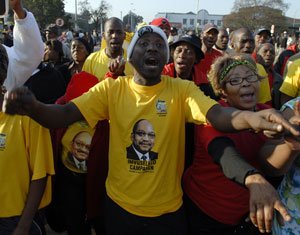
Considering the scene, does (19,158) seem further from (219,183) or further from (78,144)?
(219,183)

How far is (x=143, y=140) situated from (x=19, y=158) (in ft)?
2.48

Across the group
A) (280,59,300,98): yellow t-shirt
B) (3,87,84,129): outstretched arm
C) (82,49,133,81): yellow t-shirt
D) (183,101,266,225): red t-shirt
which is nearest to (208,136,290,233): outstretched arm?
(183,101,266,225): red t-shirt

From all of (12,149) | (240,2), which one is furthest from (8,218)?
(240,2)

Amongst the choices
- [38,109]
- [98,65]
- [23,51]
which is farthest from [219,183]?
[98,65]

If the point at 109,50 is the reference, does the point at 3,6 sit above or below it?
above

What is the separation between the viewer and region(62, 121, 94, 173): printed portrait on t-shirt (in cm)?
293

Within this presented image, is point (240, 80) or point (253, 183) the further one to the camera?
point (240, 80)

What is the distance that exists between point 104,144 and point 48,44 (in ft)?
12.0

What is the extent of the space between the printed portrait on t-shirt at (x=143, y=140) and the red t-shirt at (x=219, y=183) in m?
0.31

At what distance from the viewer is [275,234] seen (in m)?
2.11

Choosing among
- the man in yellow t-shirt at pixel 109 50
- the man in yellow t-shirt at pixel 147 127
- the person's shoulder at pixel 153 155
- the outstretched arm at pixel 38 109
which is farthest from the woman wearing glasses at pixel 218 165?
the man in yellow t-shirt at pixel 109 50

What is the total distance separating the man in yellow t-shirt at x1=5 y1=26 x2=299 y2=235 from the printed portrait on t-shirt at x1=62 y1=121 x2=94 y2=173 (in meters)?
0.59

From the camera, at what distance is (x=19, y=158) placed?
7.28 feet

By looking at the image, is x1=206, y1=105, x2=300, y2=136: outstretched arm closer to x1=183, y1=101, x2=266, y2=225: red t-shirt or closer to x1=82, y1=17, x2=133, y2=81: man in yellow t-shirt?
x1=183, y1=101, x2=266, y2=225: red t-shirt
